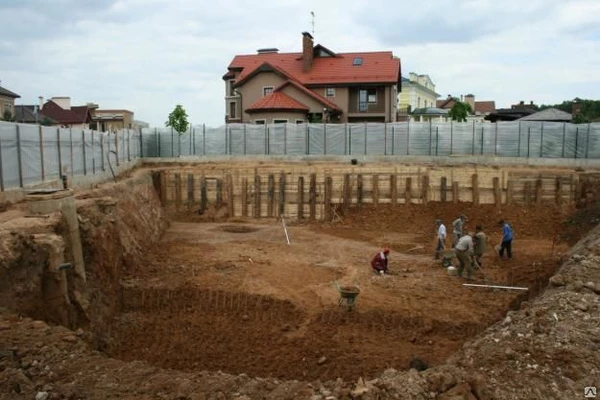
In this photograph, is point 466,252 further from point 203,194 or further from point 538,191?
point 203,194

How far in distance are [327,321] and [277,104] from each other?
27.1 metres

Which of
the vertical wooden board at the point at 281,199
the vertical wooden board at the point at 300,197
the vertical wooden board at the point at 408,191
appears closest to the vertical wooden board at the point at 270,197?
the vertical wooden board at the point at 281,199

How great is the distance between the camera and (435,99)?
9344cm

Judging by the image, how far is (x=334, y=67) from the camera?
44.0 m

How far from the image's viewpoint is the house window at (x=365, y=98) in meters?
42.6

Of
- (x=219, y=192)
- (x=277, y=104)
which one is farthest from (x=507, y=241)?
(x=277, y=104)

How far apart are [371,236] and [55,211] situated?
14.8m

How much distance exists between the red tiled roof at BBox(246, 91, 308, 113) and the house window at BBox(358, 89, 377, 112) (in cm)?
510

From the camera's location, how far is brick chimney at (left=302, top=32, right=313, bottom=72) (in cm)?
4381

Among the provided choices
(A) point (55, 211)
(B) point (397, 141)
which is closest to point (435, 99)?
(B) point (397, 141)

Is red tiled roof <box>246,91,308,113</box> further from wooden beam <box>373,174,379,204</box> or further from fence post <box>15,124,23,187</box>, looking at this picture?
fence post <box>15,124,23,187</box>

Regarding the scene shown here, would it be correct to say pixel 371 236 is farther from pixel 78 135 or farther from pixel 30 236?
pixel 30 236

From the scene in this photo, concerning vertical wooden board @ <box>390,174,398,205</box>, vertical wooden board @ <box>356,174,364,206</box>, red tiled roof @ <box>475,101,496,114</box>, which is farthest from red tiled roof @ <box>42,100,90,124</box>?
red tiled roof @ <box>475,101,496,114</box>

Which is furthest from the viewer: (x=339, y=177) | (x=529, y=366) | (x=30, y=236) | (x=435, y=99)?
(x=435, y=99)
